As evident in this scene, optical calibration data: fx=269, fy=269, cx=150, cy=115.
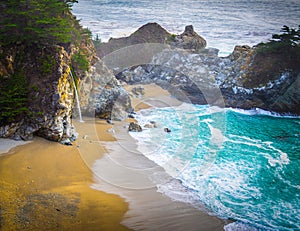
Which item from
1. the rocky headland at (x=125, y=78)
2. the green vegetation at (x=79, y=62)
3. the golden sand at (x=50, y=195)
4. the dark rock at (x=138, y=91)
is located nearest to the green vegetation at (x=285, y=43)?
the rocky headland at (x=125, y=78)

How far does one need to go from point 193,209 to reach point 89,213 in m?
3.54

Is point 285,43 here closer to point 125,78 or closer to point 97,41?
point 125,78

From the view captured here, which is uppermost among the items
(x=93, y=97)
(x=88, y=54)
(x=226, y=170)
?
(x=88, y=54)

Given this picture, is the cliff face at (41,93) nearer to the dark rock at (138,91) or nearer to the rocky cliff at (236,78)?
the dark rock at (138,91)

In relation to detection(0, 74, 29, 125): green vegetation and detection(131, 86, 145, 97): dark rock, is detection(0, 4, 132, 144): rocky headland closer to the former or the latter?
detection(0, 74, 29, 125): green vegetation

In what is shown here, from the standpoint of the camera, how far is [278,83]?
23.4 metres

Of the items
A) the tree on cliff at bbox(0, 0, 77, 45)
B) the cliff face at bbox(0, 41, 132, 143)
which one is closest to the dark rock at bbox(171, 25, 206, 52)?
the tree on cliff at bbox(0, 0, 77, 45)

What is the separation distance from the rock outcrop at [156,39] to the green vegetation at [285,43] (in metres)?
12.8

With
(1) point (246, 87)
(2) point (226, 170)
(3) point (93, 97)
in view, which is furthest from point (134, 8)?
(2) point (226, 170)

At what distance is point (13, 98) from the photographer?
11.5 m

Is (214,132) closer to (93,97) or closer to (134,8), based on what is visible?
(93,97)

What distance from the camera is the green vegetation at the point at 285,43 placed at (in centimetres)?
2348

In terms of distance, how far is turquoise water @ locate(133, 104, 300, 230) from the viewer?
9883mm

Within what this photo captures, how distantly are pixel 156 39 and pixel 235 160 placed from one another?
1107 inches
